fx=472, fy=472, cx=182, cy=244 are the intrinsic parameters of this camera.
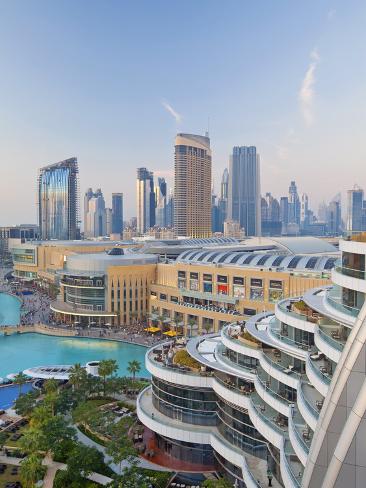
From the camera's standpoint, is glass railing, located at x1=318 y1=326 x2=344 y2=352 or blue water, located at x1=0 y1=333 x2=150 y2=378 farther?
blue water, located at x1=0 y1=333 x2=150 y2=378

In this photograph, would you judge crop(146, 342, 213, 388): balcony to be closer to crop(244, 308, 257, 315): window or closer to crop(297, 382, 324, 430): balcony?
crop(297, 382, 324, 430): balcony

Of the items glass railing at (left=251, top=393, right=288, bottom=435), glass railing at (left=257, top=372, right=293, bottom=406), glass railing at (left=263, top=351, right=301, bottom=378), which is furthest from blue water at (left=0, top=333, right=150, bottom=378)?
glass railing at (left=263, top=351, right=301, bottom=378)

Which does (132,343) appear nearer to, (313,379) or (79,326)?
(79,326)

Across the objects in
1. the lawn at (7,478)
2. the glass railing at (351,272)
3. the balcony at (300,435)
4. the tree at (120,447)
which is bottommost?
the lawn at (7,478)

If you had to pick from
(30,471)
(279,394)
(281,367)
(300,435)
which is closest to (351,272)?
(300,435)

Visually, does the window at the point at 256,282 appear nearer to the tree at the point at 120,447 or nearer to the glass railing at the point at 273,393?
the tree at the point at 120,447

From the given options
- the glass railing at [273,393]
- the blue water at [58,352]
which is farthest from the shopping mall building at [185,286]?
the glass railing at [273,393]

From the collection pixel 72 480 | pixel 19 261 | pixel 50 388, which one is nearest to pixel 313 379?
pixel 72 480
